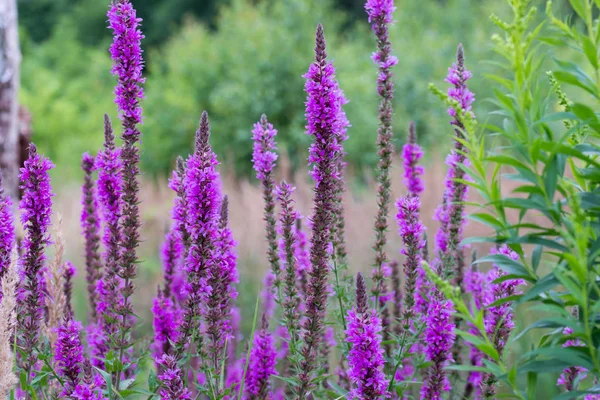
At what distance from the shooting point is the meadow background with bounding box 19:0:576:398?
1054 cm

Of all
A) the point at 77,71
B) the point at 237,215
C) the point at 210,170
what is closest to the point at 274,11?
the point at 237,215

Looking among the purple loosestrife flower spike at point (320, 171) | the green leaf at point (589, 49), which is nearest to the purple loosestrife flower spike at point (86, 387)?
the purple loosestrife flower spike at point (320, 171)

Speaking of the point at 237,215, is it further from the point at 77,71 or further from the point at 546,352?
the point at 77,71

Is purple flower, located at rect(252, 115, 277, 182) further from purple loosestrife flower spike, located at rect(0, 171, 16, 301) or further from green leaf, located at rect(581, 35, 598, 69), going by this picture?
green leaf, located at rect(581, 35, 598, 69)

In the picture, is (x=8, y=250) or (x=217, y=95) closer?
(x=8, y=250)

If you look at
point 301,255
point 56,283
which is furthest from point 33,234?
point 301,255

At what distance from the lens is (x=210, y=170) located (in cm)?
271

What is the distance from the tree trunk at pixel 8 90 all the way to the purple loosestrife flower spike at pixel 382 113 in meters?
4.61

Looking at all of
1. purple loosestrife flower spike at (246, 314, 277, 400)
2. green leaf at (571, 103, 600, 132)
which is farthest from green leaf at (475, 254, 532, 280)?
purple loosestrife flower spike at (246, 314, 277, 400)

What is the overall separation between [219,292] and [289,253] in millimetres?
480

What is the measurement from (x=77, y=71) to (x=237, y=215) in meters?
23.3

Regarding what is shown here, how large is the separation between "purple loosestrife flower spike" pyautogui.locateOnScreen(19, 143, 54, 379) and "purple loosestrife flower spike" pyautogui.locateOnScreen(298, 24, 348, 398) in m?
1.09

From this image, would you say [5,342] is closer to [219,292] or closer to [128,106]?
[219,292]

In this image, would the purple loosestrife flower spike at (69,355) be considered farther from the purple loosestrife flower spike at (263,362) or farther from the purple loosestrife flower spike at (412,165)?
the purple loosestrife flower spike at (412,165)
